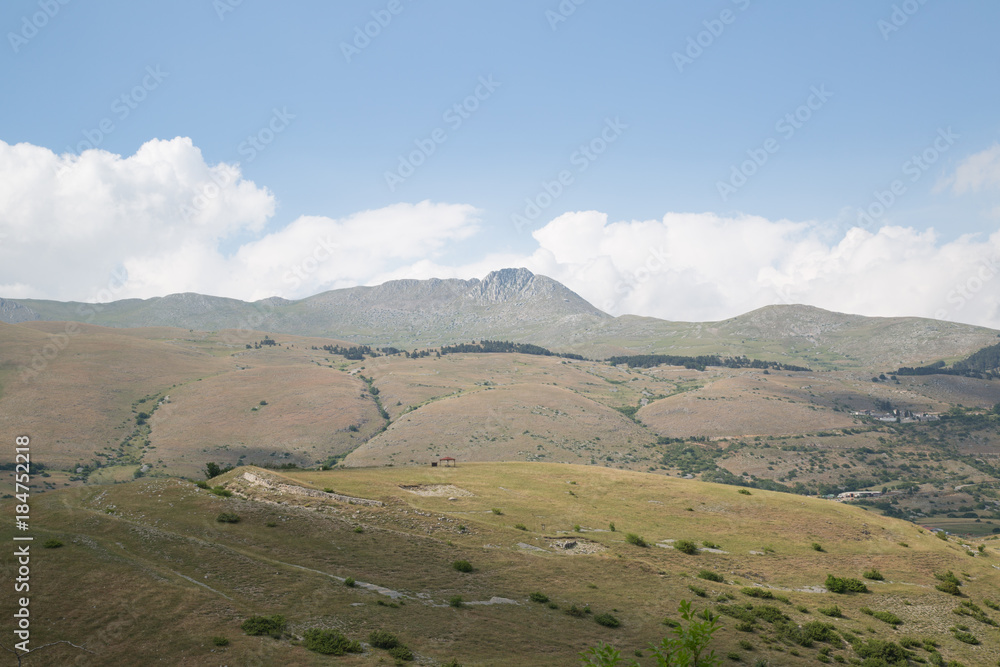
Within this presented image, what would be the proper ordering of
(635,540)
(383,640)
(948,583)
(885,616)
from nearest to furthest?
(383,640) < (885,616) < (948,583) < (635,540)

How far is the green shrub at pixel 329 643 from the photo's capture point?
21.5 meters

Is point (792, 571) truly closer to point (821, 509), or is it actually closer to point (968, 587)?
point (968, 587)

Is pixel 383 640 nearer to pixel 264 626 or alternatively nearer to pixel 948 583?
pixel 264 626

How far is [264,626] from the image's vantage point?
21984mm

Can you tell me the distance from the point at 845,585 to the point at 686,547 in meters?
10.6

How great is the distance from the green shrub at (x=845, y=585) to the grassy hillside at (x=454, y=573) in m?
0.61

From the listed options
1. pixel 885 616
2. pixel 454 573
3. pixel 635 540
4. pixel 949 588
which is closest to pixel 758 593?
pixel 885 616

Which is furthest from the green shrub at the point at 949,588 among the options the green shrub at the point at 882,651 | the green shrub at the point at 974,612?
the green shrub at the point at 882,651

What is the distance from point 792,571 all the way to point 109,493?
50523 mm

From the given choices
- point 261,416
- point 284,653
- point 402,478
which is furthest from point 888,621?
point 261,416

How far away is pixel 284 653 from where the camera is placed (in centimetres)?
2059

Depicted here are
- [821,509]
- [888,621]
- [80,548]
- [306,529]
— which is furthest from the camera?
[821,509]

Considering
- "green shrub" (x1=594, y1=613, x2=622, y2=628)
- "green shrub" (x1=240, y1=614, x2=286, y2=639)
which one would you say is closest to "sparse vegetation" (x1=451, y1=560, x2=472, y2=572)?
"green shrub" (x1=594, y1=613, x2=622, y2=628)

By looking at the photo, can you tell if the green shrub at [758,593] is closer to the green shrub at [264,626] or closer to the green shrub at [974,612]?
the green shrub at [974,612]
